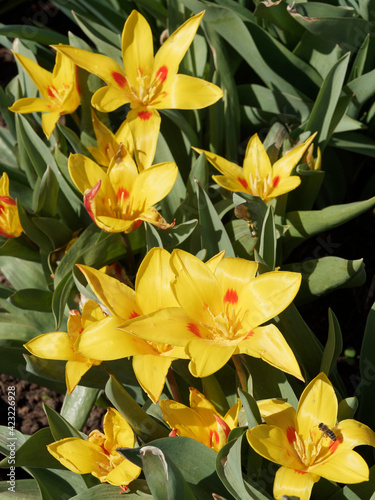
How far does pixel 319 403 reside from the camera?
1.10 meters

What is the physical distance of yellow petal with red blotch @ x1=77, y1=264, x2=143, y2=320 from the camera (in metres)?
1.12

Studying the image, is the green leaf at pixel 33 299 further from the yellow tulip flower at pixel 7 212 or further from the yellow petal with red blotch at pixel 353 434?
the yellow petal with red blotch at pixel 353 434

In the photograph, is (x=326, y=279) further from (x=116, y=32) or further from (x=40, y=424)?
(x=116, y=32)

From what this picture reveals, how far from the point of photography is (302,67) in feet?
6.12

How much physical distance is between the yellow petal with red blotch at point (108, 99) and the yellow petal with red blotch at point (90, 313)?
1.60 feet

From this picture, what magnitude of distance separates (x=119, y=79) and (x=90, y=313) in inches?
25.2

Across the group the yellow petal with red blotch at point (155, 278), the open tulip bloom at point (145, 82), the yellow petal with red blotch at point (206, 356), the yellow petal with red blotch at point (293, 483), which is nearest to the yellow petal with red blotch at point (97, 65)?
the open tulip bloom at point (145, 82)

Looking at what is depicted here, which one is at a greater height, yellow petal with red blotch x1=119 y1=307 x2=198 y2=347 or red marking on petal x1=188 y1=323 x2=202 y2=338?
yellow petal with red blotch x1=119 y1=307 x2=198 y2=347

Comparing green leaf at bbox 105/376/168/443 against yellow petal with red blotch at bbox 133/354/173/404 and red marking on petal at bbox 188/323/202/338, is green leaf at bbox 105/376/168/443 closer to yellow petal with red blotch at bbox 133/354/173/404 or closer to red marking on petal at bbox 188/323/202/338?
yellow petal with red blotch at bbox 133/354/173/404

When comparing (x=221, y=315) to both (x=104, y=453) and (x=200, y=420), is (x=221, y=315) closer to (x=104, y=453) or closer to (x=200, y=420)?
(x=200, y=420)

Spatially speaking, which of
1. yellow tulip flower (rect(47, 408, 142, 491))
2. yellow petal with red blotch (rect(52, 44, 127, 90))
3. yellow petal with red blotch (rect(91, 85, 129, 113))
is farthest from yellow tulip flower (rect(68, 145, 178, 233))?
yellow tulip flower (rect(47, 408, 142, 491))

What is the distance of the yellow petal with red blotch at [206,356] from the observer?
97 centimetres

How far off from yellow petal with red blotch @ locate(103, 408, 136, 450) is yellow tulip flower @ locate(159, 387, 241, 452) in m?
0.10

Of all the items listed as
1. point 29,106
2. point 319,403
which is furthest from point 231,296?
point 29,106
